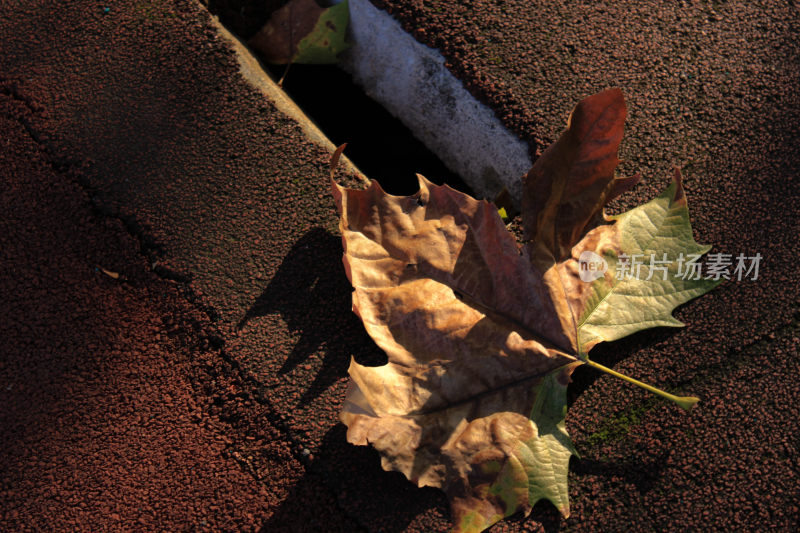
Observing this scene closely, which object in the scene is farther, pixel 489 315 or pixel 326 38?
pixel 326 38

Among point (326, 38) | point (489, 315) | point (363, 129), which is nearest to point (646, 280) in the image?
point (489, 315)

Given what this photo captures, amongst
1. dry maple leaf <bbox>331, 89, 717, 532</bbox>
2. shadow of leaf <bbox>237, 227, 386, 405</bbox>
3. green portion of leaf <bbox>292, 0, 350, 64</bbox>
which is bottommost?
shadow of leaf <bbox>237, 227, 386, 405</bbox>

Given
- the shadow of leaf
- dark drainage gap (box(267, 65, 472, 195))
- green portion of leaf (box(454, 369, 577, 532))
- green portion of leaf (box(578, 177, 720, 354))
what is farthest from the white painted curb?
green portion of leaf (box(454, 369, 577, 532))

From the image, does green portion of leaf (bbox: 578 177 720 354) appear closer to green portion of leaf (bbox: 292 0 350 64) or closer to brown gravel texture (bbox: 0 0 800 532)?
brown gravel texture (bbox: 0 0 800 532)

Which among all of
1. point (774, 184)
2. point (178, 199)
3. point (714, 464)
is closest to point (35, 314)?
point (178, 199)

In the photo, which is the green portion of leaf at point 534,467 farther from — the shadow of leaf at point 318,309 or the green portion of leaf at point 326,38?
the green portion of leaf at point 326,38

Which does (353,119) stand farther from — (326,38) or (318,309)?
(318,309)

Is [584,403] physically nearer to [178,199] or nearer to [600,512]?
[600,512]
